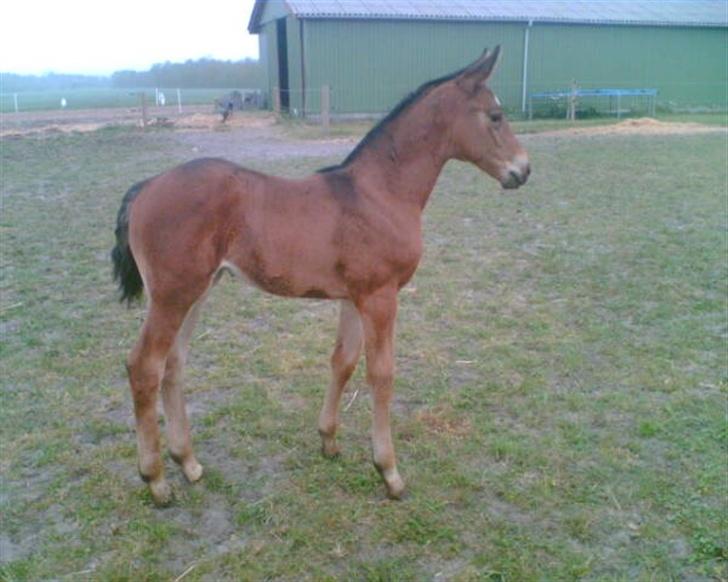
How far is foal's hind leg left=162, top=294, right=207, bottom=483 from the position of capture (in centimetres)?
335

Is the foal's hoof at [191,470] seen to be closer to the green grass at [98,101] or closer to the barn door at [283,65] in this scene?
the barn door at [283,65]

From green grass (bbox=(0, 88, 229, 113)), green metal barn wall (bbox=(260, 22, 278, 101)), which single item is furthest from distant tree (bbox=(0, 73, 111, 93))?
green metal barn wall (bbox=(260, 22, 278, 101))

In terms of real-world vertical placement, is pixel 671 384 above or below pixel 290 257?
below

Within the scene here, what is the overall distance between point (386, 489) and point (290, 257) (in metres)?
1.26

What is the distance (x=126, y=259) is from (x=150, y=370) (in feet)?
1.91

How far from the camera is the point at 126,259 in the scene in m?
3.28

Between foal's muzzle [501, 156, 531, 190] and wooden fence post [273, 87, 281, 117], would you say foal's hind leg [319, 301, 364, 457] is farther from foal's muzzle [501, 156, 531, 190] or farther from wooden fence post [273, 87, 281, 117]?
wooden fence post [273, 87, 281, 117]

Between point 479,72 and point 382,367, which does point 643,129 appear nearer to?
point 479,72

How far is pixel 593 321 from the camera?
5543 millimetres

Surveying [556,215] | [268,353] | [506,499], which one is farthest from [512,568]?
[556,215]

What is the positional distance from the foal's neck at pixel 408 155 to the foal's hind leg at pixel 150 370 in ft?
3.74

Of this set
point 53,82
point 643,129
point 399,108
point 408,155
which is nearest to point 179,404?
point 408,155

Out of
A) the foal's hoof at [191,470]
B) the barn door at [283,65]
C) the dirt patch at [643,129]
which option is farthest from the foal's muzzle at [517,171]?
the barn door at [283,65]

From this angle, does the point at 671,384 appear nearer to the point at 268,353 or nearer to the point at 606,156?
the point at 268,353
